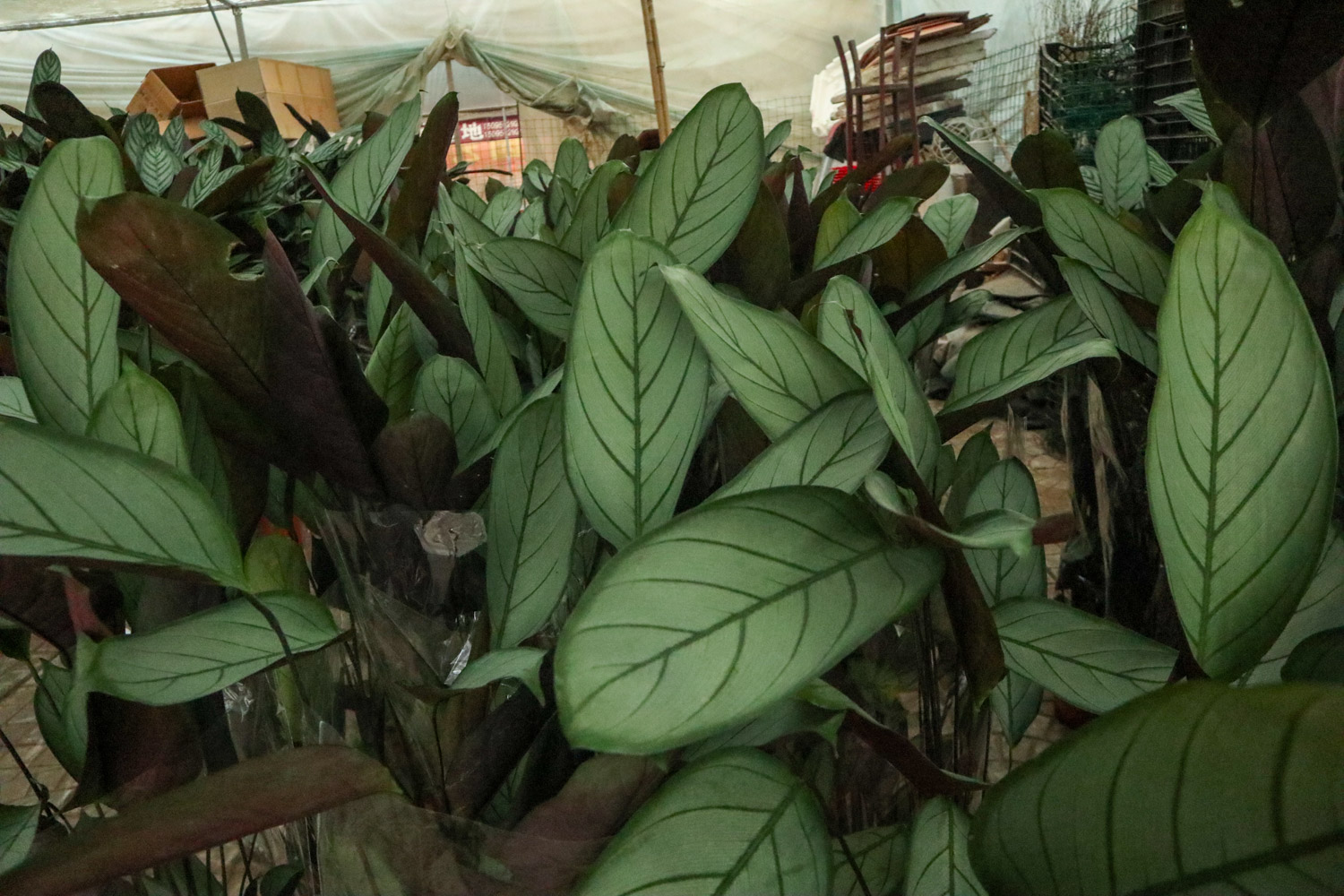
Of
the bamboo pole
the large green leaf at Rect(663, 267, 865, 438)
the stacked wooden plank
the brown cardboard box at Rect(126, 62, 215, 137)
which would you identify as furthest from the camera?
the stacked wooden plank

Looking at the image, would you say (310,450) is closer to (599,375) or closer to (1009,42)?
(599,375)

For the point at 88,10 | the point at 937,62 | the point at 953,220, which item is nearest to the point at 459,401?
the point at 953,220

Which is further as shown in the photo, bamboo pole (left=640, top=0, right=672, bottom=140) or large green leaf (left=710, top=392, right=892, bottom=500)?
bamboo pole (left=640, top=0, right=672, bottom=140)

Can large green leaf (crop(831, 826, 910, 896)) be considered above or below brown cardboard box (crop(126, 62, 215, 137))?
below

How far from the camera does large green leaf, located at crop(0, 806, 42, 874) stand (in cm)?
31

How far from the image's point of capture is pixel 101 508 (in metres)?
0.27

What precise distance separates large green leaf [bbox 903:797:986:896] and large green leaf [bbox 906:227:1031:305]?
0.85 ft

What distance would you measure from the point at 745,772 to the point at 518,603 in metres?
0.11

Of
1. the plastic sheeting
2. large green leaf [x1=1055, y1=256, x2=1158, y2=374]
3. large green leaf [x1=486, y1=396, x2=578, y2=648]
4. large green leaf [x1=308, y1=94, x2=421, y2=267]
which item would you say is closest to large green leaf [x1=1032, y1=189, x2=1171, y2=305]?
large green leaf [x1=1055, y1=256, x2=1158, y2=374]

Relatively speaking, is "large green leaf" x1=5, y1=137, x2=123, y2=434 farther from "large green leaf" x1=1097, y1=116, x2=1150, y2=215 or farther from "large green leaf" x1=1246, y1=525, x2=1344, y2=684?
"large green leaf" x1=1097, y1=116, x2=1150, y2=215

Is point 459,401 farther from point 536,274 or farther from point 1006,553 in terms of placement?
point 1006,553

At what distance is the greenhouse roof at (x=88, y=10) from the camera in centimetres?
824

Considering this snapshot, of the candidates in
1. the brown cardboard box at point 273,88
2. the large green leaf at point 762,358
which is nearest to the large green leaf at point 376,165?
the large green leaf at point 762,358

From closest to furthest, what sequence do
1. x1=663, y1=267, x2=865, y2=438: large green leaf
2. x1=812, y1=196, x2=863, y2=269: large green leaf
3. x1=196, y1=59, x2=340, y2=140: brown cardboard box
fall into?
x1=663, y1=267, x2=865, y2=438: large green leaf, x1=812, y1=196, x2=863, y2=269: large green leaf, x1=196, y1=59, x2=340, y2=140: brown cardboard box
